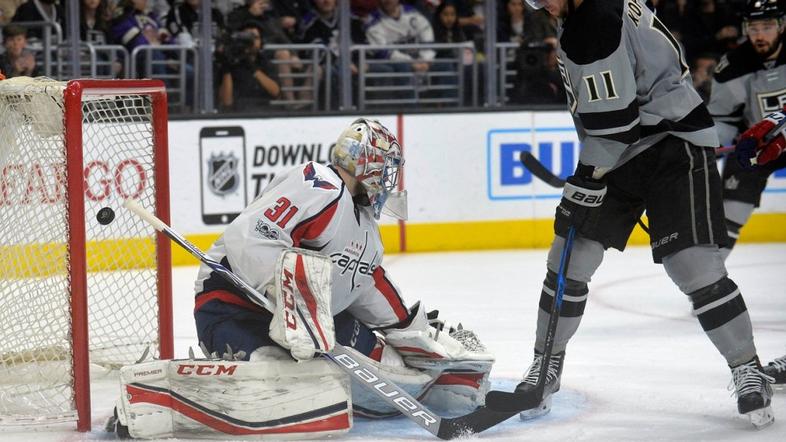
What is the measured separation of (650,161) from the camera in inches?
115

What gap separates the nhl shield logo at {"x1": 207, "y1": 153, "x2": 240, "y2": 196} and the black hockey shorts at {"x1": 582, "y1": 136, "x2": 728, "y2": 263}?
343 centimetres

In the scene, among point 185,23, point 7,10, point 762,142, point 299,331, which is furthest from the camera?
point 185,23

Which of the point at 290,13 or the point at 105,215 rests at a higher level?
the point at 290,13

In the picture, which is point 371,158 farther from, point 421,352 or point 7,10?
point 7,10

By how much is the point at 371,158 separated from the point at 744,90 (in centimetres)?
206

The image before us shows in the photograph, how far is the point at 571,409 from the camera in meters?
3.19

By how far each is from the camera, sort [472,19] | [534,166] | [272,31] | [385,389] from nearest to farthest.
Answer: [385,389] → [534,166] → [272,31] → [472,19]

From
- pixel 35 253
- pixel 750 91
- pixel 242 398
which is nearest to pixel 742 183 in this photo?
pixel 750 91

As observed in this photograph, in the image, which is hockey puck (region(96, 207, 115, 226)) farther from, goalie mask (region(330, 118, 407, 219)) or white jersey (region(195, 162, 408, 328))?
goalie mask (region(330, 118, 407, 219))

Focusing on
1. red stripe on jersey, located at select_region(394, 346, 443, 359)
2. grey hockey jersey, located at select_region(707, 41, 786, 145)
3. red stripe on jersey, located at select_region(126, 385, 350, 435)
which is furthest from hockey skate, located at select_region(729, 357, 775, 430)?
grey hockey jersey, located at select_region(707, 41, 786, 145)

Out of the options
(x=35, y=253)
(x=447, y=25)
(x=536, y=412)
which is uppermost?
(x=447, y=25)

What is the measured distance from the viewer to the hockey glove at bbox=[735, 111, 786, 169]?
10.2 feet

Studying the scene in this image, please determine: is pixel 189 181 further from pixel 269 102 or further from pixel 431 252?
pixel 431 252

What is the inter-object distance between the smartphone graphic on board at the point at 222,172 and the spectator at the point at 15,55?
2.83 ft
